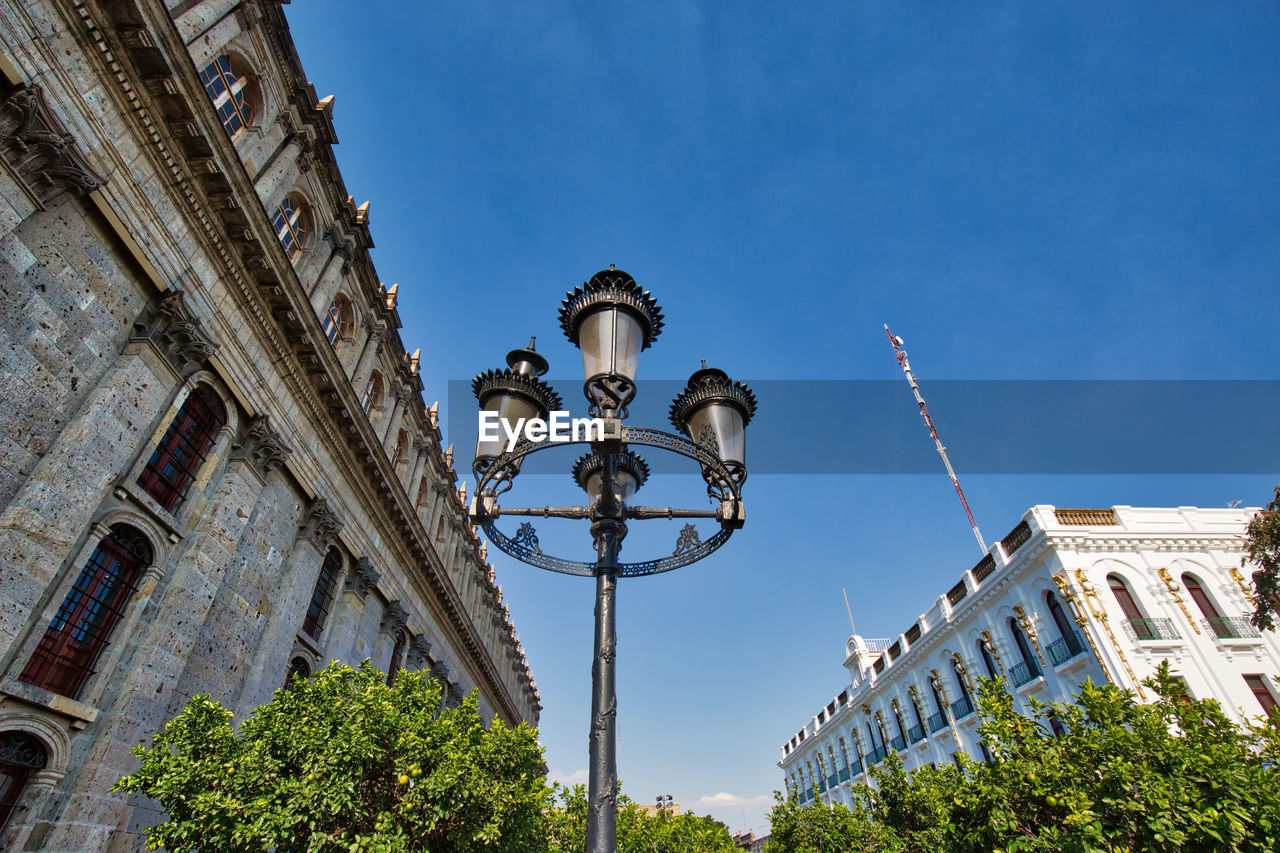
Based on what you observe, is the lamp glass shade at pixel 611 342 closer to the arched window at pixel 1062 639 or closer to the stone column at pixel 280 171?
the stone column at pixel 280 171

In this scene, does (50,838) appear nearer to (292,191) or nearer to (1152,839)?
(292,191)

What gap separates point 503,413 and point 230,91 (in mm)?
13434

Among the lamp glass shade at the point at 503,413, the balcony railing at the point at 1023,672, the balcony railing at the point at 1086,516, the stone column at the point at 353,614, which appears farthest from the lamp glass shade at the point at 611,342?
the balcony railing at the point at 1023,672

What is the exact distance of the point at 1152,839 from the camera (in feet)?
31.9

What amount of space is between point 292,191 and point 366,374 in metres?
5.42

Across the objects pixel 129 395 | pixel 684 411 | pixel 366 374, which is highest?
pixel 366 374

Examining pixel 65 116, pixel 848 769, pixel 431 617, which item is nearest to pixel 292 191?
pixel 65 116

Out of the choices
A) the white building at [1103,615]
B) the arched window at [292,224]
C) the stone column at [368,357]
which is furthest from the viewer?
the white building at [1103,615]

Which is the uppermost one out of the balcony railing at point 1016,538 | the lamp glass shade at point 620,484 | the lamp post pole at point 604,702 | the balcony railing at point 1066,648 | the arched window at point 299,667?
the balcony railing at point 1016,538

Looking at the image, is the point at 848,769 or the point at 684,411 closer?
the point at 684,411

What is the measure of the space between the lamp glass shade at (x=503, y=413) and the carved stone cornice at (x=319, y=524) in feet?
37.4

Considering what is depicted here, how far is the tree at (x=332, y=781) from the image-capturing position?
24.4 feet

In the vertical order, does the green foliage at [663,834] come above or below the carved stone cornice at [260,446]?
below

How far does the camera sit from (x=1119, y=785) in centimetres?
1009
